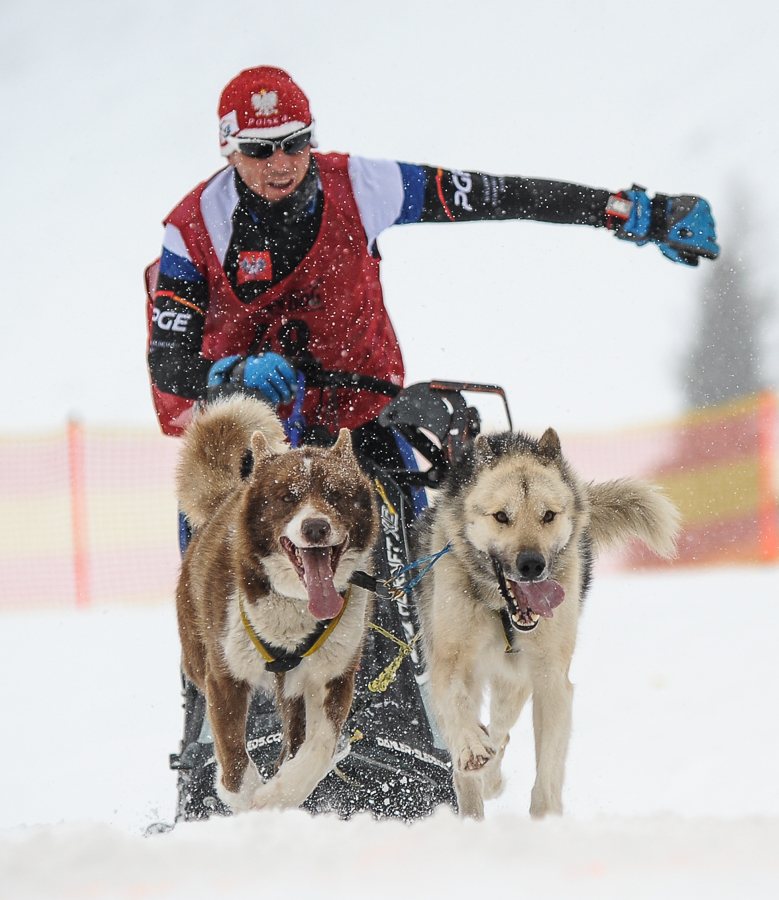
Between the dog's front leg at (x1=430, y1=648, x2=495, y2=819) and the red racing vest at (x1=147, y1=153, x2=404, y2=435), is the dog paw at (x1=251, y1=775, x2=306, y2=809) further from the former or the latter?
the red racing vest at (x1=147, y1=153, x2=404, y2=435)

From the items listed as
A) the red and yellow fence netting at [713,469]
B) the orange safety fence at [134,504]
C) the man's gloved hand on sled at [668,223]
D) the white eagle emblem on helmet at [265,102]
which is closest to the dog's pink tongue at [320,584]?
the white eagle emblem on helmet at [265,102]

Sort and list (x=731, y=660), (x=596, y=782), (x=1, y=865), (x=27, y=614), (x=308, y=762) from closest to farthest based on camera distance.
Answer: (x=1, y=865) → (x=308, y=762) → (x=596, y=782) → (x=731, y=660) → (x=27, y=614)

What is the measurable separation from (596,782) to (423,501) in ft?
3.96

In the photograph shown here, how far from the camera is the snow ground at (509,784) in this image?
1.36 metres

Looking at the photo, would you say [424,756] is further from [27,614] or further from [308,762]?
[27,614]

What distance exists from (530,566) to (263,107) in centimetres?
146

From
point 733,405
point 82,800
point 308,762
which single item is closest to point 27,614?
point 82,800

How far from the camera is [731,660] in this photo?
4.91m

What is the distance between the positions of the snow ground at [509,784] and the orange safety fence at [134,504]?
1.76ft

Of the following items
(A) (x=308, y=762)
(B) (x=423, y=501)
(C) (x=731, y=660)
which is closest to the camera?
(A) (x=308, y=762)

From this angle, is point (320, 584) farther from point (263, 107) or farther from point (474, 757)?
point (263, 107)

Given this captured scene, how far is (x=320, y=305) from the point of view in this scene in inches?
119

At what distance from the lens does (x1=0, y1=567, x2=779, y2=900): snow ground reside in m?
1.36

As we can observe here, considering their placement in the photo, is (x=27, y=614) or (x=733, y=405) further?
(x=733, y=405)
